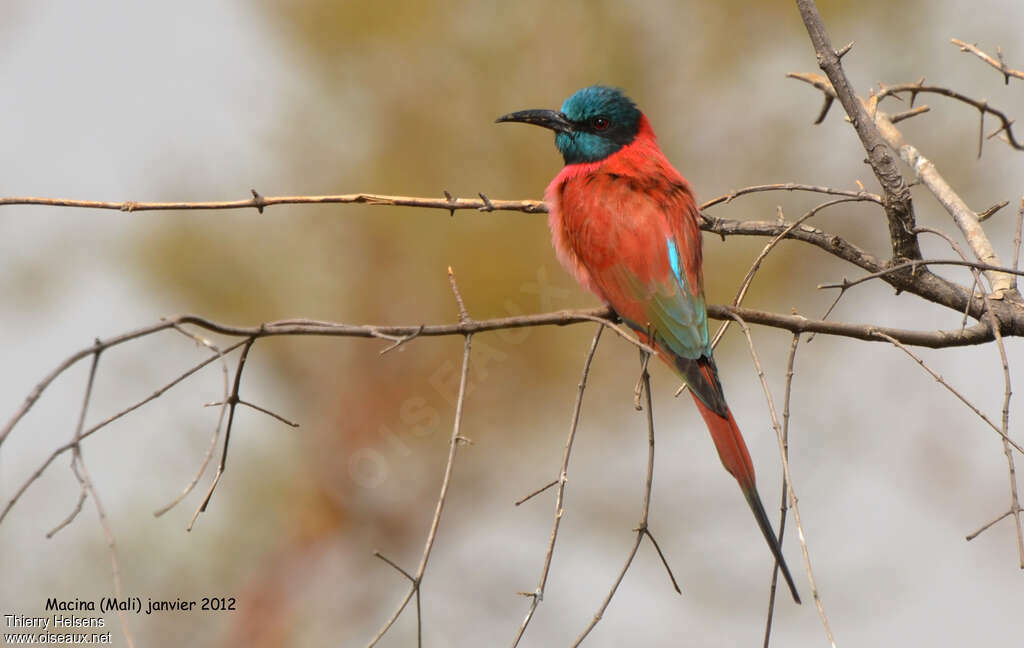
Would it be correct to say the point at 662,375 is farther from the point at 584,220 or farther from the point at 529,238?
the point at 584,220

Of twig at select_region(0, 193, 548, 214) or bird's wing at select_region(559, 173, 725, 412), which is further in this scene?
bird's wing at select_region(559, 173, 725, 412)

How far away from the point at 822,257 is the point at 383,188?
9.73 ft

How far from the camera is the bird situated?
198 centimetres

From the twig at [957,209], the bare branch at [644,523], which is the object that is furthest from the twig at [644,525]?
the twig at [957,209]

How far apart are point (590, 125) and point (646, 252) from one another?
0.66 m

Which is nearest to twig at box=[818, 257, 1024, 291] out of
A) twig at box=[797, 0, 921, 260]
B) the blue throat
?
twig at box=[797, 0, 921, 260]

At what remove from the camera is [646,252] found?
89.0 inches

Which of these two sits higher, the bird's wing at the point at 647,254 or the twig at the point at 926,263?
the bird's wing at the point at 647,254

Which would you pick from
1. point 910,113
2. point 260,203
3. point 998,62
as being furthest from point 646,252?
point 260,203

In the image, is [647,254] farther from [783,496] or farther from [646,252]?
[783,496]

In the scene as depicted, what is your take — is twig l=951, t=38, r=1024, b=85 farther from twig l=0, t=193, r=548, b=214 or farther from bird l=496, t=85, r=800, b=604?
twig l=0, t=193, r=548, b=214

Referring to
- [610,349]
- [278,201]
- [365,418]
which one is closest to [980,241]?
[278,201]

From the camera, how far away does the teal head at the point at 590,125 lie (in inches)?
109

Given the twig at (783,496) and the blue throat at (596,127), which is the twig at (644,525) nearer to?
the twig at (783,496)
